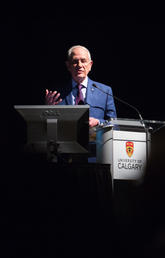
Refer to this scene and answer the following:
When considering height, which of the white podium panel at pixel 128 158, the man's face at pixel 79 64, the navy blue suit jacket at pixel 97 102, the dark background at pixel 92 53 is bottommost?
the white podium panel at pixel 128 158

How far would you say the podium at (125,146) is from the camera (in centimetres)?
221

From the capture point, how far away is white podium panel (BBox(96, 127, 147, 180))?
2213mm

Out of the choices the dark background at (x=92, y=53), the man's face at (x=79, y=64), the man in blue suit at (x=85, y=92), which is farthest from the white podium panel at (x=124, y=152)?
the dark background at (x=92, y=53)

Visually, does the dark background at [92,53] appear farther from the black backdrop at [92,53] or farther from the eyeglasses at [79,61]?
the eyeglasses at [79,61]

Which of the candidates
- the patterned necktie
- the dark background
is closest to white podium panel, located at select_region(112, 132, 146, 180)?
the patterned necktie

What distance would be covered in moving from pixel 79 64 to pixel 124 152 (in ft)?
3.24

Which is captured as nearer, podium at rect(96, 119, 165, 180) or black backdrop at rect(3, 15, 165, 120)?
podium at rect(96, 119, 165, 180)

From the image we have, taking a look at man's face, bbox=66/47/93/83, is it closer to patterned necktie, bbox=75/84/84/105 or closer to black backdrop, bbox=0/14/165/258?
patterned necktie, bbox=75/84/84/105

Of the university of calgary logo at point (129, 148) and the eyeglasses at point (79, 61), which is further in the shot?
the eyeglasses at point (79, 61)

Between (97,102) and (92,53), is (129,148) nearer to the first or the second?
(97,102)

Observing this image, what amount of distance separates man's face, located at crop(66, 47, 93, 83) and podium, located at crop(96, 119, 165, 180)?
790 millimetres

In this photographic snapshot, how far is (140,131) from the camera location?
2277mm

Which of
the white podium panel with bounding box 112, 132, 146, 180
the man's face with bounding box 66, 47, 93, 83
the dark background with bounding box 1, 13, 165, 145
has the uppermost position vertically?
the dark background with bounding box 1, 13, 165, 145

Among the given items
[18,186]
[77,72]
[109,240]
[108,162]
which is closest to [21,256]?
[109,240]
